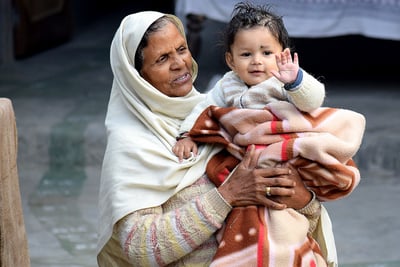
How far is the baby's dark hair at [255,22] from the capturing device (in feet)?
9.24

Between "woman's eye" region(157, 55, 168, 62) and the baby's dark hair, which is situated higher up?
the baby's dark hair

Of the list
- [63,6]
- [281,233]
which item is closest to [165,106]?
[281,233]

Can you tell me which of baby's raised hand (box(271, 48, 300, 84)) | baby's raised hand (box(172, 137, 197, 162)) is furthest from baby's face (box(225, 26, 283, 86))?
baby's raised hand (box(172, 137, 197, 162))

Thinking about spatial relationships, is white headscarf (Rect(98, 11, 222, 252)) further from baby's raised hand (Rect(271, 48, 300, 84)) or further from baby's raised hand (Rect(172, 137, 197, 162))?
baby's raised hand (Rect(271, 48, 300, 84))

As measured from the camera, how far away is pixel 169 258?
2820 millimetres

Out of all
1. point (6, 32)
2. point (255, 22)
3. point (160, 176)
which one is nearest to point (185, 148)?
point (160, 176)

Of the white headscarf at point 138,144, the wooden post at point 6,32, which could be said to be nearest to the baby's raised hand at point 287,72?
the white headscarf at point 138,144

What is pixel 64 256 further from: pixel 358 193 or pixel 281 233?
pixel 281 233

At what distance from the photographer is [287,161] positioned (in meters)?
2.74

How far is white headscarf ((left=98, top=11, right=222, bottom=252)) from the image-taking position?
2.87 metres

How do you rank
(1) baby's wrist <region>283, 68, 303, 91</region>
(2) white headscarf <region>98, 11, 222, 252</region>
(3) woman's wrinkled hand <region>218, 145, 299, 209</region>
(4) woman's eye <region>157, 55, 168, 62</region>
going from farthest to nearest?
(4) woman's eye <region>157, 55, 168, 62</region> → (2) white headscarf <region>98, 11, 222, 252</region> → (3) woman's wrinkled hand <region>218, 145, 299, 209</region> → (1) baby's wrist <region>283, 68, 303, 91</region>

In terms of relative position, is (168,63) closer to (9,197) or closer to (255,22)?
(255,22)

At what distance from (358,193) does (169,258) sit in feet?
10.6

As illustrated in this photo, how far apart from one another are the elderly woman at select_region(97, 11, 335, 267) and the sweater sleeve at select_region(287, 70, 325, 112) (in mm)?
195
